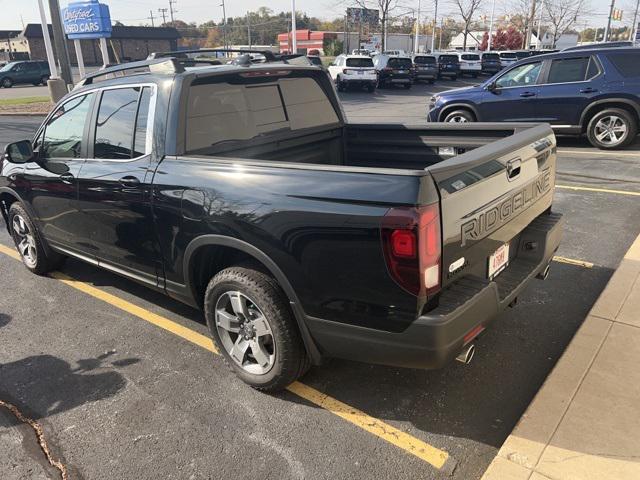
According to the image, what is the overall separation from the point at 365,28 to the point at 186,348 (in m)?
78.9

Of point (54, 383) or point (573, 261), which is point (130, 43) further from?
point (54, 383)

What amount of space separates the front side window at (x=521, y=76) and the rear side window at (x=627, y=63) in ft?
4.28

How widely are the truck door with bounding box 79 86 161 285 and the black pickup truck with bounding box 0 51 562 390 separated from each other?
0.05 ft

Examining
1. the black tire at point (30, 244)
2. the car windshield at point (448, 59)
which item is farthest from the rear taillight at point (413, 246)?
the car windshield at point (448, 59)

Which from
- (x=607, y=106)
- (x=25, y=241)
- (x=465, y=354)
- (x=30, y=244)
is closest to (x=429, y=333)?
(x=465, y=354)

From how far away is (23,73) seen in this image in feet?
120

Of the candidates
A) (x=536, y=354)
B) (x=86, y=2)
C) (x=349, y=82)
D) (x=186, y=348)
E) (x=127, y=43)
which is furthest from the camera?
(x=127, y=43)

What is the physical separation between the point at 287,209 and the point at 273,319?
64cm

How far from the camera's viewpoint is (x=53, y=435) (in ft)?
9.43

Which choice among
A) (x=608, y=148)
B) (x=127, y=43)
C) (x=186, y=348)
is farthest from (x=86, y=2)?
(x=127, y=43)

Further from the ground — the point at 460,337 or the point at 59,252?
the point at 460,337

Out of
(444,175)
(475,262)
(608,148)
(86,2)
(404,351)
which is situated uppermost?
(86,2)

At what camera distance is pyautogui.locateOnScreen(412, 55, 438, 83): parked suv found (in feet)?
94.0

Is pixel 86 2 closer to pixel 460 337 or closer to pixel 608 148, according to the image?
pixel 608 148
